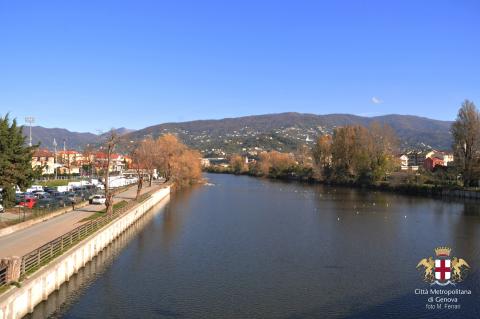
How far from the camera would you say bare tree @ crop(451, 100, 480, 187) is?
80.5 m

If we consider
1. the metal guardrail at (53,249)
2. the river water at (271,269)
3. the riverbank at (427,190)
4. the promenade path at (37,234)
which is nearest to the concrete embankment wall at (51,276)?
the metal guardrail at (53,249)

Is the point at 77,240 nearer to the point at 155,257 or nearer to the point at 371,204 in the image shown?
the point at 155,257

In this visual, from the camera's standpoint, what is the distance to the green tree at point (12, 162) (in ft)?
120

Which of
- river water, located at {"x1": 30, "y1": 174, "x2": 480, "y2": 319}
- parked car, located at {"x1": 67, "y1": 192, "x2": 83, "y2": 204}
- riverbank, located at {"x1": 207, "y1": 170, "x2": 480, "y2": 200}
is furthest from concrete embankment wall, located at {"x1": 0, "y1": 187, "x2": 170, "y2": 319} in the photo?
Result: riverbank, located at {"x1": 207, "y1": 170, "x2": 480, "y2": 200}

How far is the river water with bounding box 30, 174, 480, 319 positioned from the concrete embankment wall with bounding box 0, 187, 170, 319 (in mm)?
622

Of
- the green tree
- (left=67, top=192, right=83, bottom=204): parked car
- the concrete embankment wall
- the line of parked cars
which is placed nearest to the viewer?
the concrete embankment wall

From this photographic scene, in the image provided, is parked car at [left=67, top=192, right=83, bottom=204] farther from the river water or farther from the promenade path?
the promenade path

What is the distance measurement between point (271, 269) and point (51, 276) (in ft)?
41.6

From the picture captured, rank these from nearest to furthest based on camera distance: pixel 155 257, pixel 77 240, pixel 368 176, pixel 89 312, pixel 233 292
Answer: pixel 89 312, pixel 233 292, pixel 77 240, pixel 155 257, pixel 368 176

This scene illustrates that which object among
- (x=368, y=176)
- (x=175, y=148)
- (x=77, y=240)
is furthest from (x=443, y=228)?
(x=175, y=148)

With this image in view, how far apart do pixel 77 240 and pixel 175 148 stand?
75.0 metres

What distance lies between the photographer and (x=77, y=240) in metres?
27.3

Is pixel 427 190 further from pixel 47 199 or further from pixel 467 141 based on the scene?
pixel 47 199

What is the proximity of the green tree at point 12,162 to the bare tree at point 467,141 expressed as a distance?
7080cm
